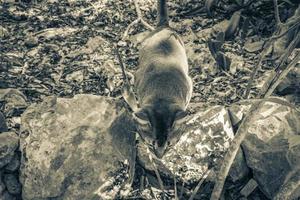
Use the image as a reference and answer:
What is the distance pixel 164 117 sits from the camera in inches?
134

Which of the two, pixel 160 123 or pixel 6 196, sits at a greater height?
pixel 160 123

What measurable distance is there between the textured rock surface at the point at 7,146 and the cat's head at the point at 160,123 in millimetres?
1031

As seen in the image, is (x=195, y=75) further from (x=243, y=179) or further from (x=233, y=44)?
(x=243, y=179)

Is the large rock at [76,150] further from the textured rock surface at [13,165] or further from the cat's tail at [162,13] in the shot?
the cat's tail at [162,13]

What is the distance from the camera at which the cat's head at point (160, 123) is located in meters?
3.36

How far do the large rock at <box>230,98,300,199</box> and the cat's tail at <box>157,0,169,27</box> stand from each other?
1.56 meters

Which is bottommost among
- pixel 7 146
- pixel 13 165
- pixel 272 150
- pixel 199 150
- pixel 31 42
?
pixel 13 165

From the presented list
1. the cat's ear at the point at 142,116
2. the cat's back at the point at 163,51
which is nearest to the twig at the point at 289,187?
the cat's ear at the point at 142,116

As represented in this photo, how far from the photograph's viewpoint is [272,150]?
3.59m

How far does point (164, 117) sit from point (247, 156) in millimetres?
770

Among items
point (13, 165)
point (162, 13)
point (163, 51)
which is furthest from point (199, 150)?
point (162, 13)

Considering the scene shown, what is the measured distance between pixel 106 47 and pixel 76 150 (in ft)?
5.13

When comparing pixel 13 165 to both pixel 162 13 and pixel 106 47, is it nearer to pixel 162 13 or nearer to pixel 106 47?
pixel 106 47

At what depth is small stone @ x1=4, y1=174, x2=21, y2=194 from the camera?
3672 mm
